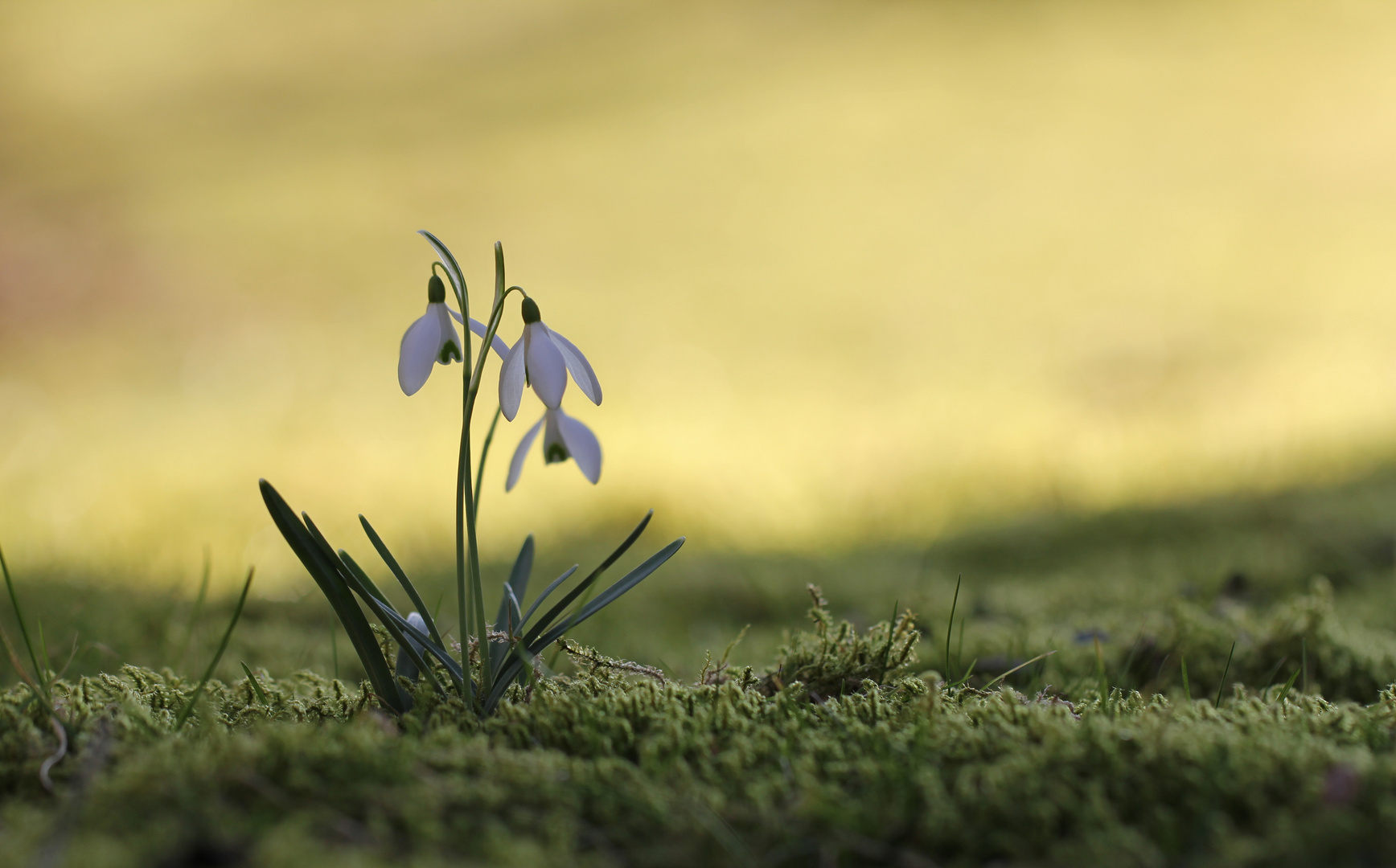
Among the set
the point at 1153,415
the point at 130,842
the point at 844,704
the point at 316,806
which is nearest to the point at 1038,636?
the point at 844,704

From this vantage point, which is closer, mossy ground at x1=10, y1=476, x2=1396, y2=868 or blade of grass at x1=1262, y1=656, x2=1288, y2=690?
mossy ground at x1=10, y1=476, x2=1396, y2=868

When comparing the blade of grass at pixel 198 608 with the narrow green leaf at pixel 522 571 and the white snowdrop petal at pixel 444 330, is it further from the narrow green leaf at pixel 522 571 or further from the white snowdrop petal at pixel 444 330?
the white snowdrop petal at pixel 444 330

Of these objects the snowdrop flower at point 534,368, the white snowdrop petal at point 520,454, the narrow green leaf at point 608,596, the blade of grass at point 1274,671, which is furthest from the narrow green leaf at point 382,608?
the blade of grass at point 1274,671

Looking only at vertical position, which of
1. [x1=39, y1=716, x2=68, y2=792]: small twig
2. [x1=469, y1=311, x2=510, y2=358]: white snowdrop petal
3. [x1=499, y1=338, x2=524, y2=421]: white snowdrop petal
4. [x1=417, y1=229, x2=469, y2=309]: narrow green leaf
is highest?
[x1=417, y1=229, x2=469, y2=309]: narrow green leaf

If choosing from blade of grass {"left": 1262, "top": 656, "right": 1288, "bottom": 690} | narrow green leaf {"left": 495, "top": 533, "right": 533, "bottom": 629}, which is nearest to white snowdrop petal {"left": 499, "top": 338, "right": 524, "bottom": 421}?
narrow green leaf {"left": 495, "top": 533, "right": 533, "bottom": 629}

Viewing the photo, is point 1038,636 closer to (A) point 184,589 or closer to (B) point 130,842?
(B) point 130,842

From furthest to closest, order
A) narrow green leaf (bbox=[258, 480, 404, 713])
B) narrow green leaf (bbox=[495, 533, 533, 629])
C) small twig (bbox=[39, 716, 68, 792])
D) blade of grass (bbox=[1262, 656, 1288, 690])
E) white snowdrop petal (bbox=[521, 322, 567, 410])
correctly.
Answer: narrow green leaf (bbox=[495, 533, 533, 629]) → blade of grass (bbox=[1262, 656, 1288, 690]) → narrow green leaf (bbox=[258, 480, 404, 713]) → white snowdrop petal (bbox=[521, 322, 567, 410]) → small twig (bbox=[39, 716, 68, 792])

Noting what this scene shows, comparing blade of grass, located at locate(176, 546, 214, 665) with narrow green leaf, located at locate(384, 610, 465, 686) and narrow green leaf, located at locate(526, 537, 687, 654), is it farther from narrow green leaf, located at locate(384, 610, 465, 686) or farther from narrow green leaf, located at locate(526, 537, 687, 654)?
narrow green leaf, located at locate(526, 537, 687, 654)
